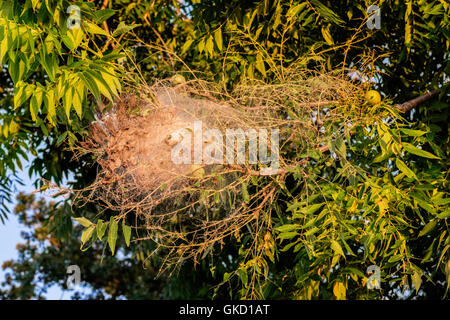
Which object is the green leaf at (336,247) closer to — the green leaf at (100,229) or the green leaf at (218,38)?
the green leaf at (100,229)

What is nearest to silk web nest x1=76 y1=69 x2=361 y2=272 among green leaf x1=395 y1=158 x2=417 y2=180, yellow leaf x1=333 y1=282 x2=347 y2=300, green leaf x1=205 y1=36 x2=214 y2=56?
green leaf x1=395 y1=158 x2=417 y2=180

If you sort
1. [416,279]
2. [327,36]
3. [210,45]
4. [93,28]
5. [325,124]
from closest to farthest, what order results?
1. [93,28]
2. [416,279]
3. [325,124]
4. [327,36]
5. [210,45]

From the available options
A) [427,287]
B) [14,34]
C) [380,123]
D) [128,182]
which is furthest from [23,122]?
[427,287]

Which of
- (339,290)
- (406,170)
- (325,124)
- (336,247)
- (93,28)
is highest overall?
(93,28)

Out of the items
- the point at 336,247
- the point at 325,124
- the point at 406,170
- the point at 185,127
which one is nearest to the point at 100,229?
the point at 185,127

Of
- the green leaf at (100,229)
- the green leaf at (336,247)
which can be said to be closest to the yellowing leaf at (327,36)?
the green leaf at (336,247)

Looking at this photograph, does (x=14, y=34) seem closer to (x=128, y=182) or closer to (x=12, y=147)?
(x=128, y=182)

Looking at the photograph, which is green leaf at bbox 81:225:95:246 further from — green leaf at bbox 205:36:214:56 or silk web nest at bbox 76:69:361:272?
green leaf at bbox 205:36:214:56

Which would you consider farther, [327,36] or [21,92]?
[327,36]

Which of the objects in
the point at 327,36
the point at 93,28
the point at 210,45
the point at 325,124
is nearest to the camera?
the point at 93,28

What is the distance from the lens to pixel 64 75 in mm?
1899

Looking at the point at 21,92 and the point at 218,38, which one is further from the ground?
the point at 218,38

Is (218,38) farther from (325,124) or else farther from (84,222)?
(84,222)

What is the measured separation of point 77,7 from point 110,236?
0.82 m
